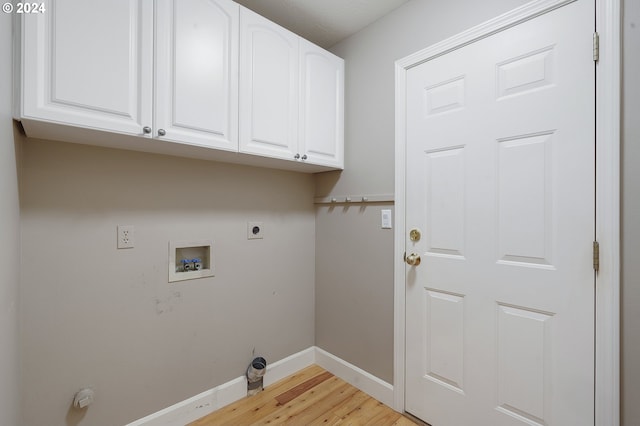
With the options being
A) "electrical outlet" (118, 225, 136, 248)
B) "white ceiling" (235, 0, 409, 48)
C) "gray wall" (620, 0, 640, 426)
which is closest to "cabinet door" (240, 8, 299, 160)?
"white ceiling" (235, 0, 409, 48)

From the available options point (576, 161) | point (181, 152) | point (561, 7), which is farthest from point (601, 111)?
point (181, 152)

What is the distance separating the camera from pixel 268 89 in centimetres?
164

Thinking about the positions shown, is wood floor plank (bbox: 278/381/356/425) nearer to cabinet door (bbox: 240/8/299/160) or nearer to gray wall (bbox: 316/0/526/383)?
gray wall (bbox: 316/0/526/383)

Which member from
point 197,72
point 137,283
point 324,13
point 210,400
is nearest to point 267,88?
point 197,72

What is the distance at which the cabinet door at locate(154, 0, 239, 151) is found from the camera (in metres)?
1.27

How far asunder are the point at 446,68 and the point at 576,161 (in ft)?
2.53

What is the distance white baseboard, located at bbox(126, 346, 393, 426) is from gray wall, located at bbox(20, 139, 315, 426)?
5 centimetres

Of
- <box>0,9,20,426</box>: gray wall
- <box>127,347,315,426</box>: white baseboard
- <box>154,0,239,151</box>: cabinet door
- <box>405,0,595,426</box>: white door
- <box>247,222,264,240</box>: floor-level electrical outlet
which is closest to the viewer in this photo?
<box>0,9,20,426</box>: gray wall

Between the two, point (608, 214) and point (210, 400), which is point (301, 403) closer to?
point (210, 400)

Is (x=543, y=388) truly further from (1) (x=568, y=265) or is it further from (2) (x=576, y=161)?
(2) (x=576, y=161)

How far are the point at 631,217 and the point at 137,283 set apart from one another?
218 cm

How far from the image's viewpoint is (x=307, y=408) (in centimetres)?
176

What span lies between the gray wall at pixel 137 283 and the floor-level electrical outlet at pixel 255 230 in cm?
3

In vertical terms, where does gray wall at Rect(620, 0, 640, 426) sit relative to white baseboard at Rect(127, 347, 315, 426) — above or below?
above
